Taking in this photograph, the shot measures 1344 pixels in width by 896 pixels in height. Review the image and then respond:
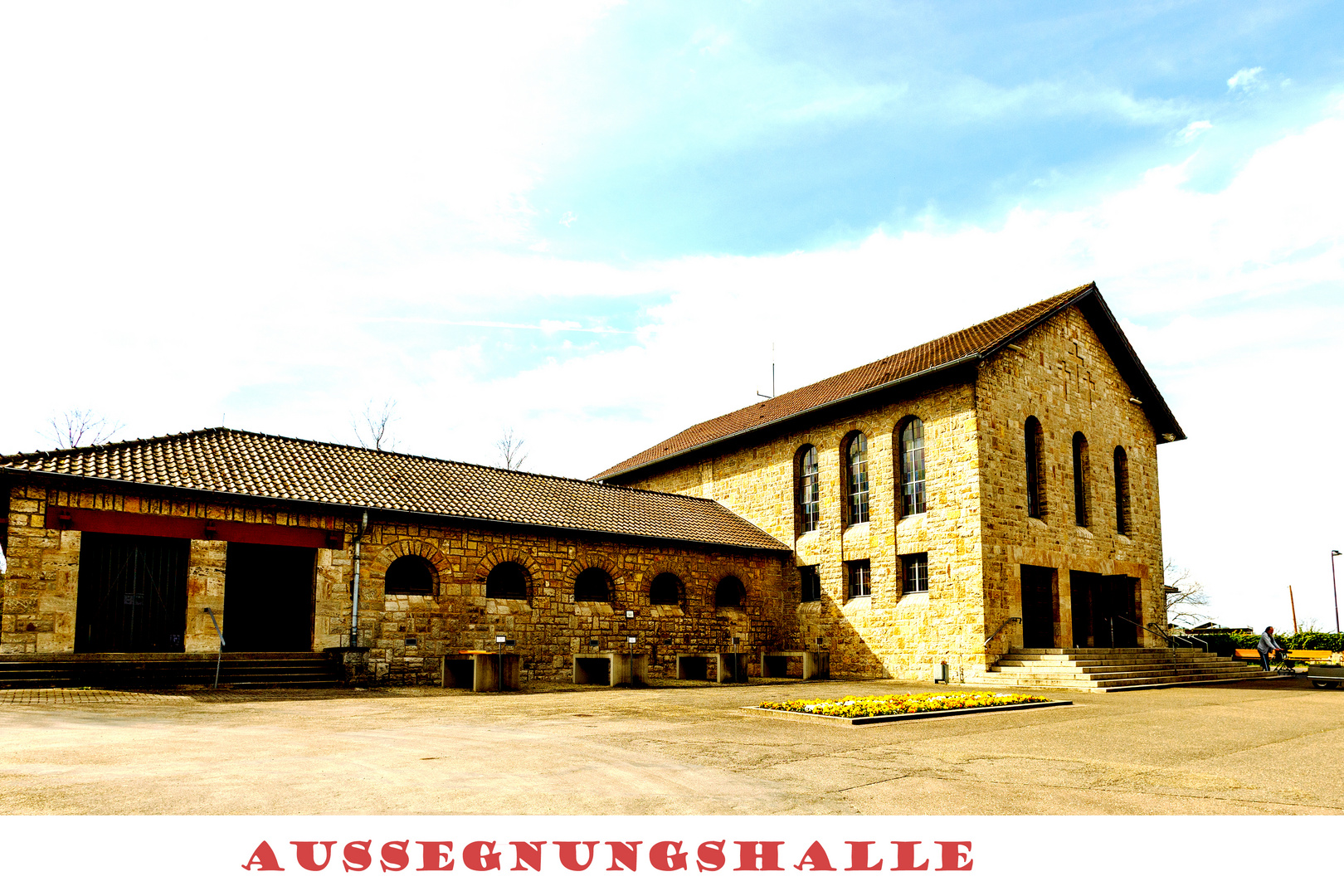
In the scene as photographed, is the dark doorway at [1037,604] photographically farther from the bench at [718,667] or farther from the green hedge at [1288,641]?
the green hedge at [1288,641]

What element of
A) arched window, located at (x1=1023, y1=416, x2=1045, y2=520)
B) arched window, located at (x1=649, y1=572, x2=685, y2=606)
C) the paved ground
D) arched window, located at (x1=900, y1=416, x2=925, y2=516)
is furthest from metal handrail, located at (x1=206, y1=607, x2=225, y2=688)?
→ arched window, located at (x1=1023, y1=416, x2=1045, y2=520)

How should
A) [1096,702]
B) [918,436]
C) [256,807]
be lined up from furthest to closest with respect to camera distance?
[918,436] < [1096,702] < [256,807]

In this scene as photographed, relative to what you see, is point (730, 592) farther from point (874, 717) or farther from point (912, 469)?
point (874, 717)

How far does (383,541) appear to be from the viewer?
727 inches

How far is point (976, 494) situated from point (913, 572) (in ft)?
9.19

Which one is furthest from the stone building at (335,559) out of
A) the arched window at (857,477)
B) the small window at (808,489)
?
the arched window at (857,477)

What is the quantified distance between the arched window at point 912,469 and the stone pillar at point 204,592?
1536cm

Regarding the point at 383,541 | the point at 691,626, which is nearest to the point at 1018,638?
the point at 691,626

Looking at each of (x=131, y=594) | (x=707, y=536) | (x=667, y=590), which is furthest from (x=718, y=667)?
(x=131, y=594)

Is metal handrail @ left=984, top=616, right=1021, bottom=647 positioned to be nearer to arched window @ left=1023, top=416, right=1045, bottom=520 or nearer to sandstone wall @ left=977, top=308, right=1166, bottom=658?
sandstone wall @ left=977, top=308, right=1166, bottom=658

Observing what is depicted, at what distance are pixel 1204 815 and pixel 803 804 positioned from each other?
2499mm

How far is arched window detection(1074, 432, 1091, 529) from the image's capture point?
23891 mm
